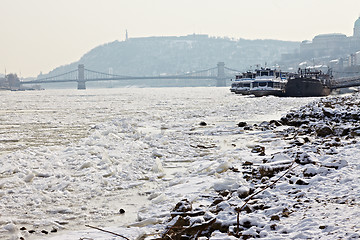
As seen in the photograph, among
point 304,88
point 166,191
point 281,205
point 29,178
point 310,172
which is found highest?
point 304,88

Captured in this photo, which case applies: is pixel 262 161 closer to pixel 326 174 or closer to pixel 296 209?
pixel 326 174

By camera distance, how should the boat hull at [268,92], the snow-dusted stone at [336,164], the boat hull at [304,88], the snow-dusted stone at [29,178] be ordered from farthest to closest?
the boat hull at [268,92]
the boat hull at [304,88]
the snow-dusted stone at [29,178]
the snow-dusted stone at [336,164]

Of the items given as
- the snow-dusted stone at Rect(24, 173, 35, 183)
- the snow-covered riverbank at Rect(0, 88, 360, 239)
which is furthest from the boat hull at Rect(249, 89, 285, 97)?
the snow-dusted stone at Rect(24, 173, 35, 183)

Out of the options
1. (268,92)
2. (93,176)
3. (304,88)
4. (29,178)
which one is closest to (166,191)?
(93,176)

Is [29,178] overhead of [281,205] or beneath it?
beneath

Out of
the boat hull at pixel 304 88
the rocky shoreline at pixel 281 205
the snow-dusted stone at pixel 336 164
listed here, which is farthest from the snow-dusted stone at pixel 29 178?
the boat hull at pixel 304 88

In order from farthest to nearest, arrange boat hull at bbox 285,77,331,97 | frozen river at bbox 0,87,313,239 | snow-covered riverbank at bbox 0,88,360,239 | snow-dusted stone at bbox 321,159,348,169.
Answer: boat hull at bbox 285,77,331,97, snow-dusted stone at bbox 321,159,348,169, frozen river at bbox 0,87,313,239, snow-covered riverbank at bbox 0,88,360,239

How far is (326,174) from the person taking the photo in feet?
22.6

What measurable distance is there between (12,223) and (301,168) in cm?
505

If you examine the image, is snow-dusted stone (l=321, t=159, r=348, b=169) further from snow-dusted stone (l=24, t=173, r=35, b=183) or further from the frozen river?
snow-dusted stone (l=24, t=173, r=35, b=183)

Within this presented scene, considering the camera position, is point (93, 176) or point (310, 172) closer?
point (310, 172)

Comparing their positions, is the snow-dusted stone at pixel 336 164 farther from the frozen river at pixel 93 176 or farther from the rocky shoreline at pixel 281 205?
the frozen river at pixel 93 176

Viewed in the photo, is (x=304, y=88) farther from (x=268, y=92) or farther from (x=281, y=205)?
(x=281, y=205)

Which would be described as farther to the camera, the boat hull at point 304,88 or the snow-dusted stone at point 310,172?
the boat hull at point 304,88
